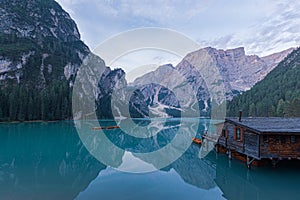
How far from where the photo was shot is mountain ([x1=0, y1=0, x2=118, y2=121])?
94.4 meters

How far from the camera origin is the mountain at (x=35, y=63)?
9438cm

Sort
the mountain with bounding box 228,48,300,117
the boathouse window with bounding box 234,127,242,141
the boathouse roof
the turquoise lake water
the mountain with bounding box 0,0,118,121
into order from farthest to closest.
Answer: the mountain with bounding box 0,0,118,121
the mountain with bounding box 228,48,300,117
the boathouse window with bounding box 234,127,242,141
the boathouse roof
the turquoise lake water

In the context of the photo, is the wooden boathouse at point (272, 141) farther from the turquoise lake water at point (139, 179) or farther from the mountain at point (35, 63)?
the mountain at point (35, 63)

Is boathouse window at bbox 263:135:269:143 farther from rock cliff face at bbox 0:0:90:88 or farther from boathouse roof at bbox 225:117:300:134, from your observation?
rock cliff face at bbox 0:0:90:88

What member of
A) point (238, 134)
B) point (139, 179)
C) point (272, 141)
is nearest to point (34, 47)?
point (139, 179)

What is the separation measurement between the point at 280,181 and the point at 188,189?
24.1ft

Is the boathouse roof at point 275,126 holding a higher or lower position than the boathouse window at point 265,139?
higher

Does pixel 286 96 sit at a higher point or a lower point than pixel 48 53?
lower

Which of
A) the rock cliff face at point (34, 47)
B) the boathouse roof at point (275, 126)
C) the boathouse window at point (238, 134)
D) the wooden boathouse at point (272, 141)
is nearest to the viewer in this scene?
the boathouse roof at point (275, 126)

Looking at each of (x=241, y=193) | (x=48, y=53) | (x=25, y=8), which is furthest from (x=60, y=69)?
(x=241, y=193)

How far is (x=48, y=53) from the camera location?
15188 cm

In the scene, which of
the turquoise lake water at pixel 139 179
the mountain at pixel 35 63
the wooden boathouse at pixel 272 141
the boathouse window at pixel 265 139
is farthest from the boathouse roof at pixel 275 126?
the mountain at pixel 35 63

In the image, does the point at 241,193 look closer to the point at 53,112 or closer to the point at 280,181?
the point at 280,181

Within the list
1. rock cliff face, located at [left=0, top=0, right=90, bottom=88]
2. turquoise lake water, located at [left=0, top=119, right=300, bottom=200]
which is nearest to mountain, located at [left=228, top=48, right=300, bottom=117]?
turquoise lake water, located at [left=0, top=119, right=300, bottom=200]
